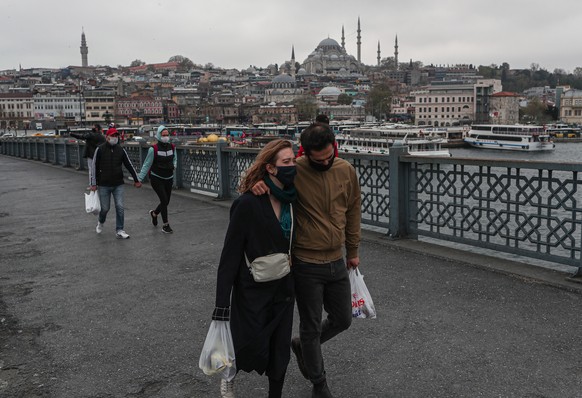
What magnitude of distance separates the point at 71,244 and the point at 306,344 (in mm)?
5326

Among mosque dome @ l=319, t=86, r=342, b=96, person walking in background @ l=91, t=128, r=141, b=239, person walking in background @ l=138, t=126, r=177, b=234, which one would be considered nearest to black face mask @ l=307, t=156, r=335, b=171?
A: person walking in background @ l=91, t=128, r=141, b=239

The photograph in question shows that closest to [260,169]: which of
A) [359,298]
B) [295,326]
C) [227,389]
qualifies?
[359,298]

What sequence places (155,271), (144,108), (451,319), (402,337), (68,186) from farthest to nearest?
1. (144,108)
2. (68,186)
3. (155,271)
4. (451,319)
5. (402,337)

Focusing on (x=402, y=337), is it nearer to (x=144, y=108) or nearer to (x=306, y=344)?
(x=306, y=344)

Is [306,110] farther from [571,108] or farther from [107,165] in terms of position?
[107,165]

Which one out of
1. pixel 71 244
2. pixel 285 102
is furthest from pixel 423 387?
pixel 285 102

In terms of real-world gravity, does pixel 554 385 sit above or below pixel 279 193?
below

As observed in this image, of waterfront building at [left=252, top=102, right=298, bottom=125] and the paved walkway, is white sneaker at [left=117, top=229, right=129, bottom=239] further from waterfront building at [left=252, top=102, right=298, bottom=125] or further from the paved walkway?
waterfront building at [left=252, top=102, right=298, bottom=125]

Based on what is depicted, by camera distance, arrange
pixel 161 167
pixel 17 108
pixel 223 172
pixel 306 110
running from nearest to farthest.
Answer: pixel 161 167, pixel 223 172, pixel 17 108, pixel 306 110

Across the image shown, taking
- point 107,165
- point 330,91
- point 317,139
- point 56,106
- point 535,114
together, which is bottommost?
point 107,165

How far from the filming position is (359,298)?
3.56 meters

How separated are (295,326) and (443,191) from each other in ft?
11.6

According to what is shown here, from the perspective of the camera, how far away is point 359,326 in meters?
4.45

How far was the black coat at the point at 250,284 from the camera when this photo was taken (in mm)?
3018
